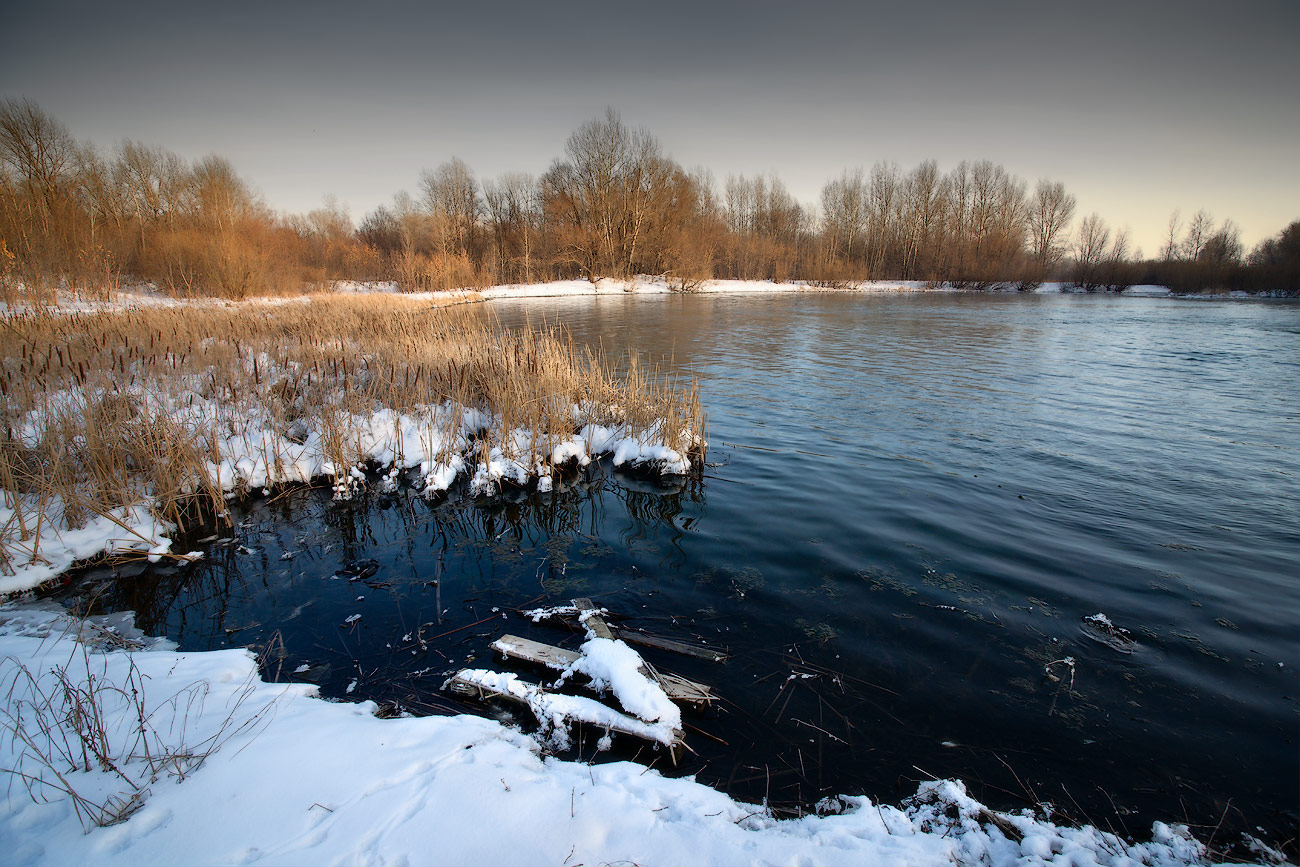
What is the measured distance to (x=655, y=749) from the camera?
260 cm

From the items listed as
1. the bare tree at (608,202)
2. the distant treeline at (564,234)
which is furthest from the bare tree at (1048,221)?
the bare tree at (608,202)

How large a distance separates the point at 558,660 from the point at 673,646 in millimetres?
796

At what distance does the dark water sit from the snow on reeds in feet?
1.80

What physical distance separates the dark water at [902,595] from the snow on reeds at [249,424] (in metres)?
0.55

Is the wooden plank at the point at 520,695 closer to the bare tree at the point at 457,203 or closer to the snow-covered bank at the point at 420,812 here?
the snow-covered bank at the point at 420,812

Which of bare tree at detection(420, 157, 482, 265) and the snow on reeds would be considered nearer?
the snow on reeds

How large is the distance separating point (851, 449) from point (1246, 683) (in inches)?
181

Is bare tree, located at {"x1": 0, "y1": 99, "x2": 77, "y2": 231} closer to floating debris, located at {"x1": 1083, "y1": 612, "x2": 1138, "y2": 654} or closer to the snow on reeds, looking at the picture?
the snow on reeds

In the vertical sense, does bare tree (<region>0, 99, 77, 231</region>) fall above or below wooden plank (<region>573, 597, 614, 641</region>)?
above

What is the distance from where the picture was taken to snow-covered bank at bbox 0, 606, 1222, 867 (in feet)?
6.01

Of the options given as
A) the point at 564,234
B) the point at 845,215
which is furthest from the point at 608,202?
the point at 845,215

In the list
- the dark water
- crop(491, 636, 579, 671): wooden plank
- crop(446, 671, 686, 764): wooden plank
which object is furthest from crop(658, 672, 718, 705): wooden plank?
crop(491, 636, 579, 671): wooden plank

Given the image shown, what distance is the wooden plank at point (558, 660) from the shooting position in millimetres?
2908

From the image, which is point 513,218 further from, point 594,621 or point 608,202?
point 594,621
